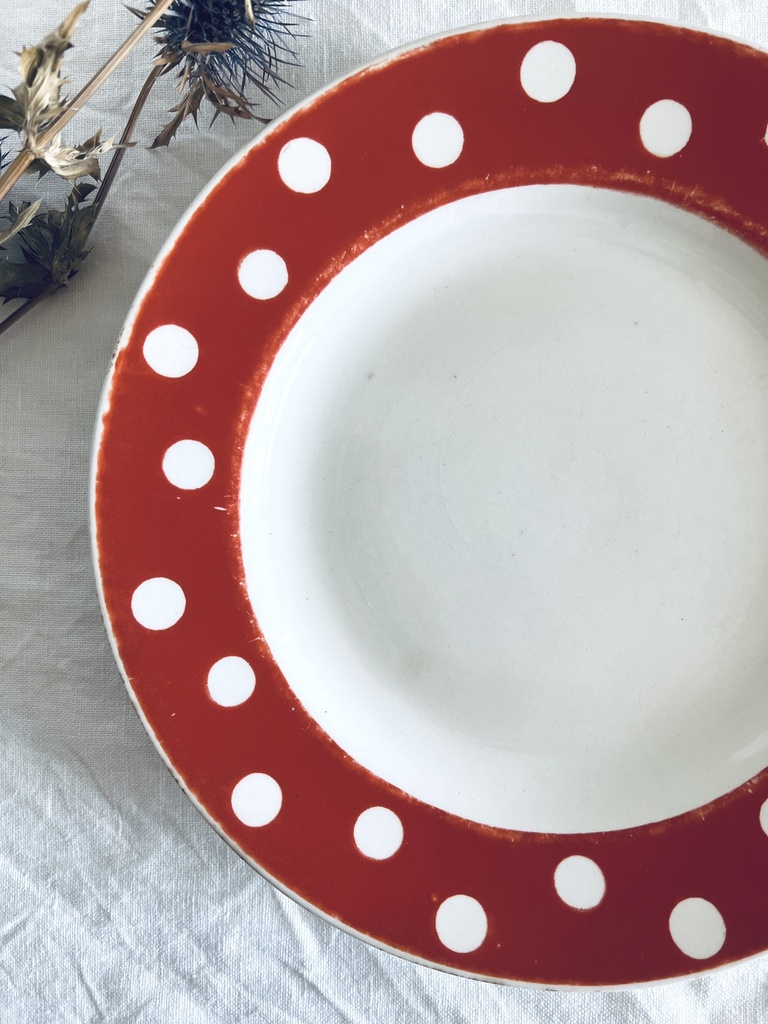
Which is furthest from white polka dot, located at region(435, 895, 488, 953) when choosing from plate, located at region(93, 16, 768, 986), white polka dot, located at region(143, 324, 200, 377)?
white polka dot, located at region(143, 324, 200, 377)

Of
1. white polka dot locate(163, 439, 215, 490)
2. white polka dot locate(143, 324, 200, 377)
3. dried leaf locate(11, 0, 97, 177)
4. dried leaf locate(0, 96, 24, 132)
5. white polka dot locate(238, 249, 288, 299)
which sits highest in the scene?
dried leaf locate(11, 0, 97, 177)

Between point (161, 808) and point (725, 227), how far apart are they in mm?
436

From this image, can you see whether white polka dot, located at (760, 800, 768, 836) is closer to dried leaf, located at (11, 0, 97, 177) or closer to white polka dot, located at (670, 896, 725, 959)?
white polka dot, located at (670, 896, 725, 959)

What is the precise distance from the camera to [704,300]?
414mm

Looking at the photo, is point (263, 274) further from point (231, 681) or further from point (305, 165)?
point (231, 681)

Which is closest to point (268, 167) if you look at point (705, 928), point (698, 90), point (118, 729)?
point (698, 90)

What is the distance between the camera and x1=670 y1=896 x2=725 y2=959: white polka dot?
15.4 inches

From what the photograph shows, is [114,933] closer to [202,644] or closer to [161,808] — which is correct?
[161,808]

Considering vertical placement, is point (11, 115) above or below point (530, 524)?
above

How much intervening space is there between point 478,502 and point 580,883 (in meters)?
0.20

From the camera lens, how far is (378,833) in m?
0.40

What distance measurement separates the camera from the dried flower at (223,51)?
379 millimetres

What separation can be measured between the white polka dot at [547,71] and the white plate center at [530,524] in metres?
0.06

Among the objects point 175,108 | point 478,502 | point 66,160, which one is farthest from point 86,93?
point 478,502
